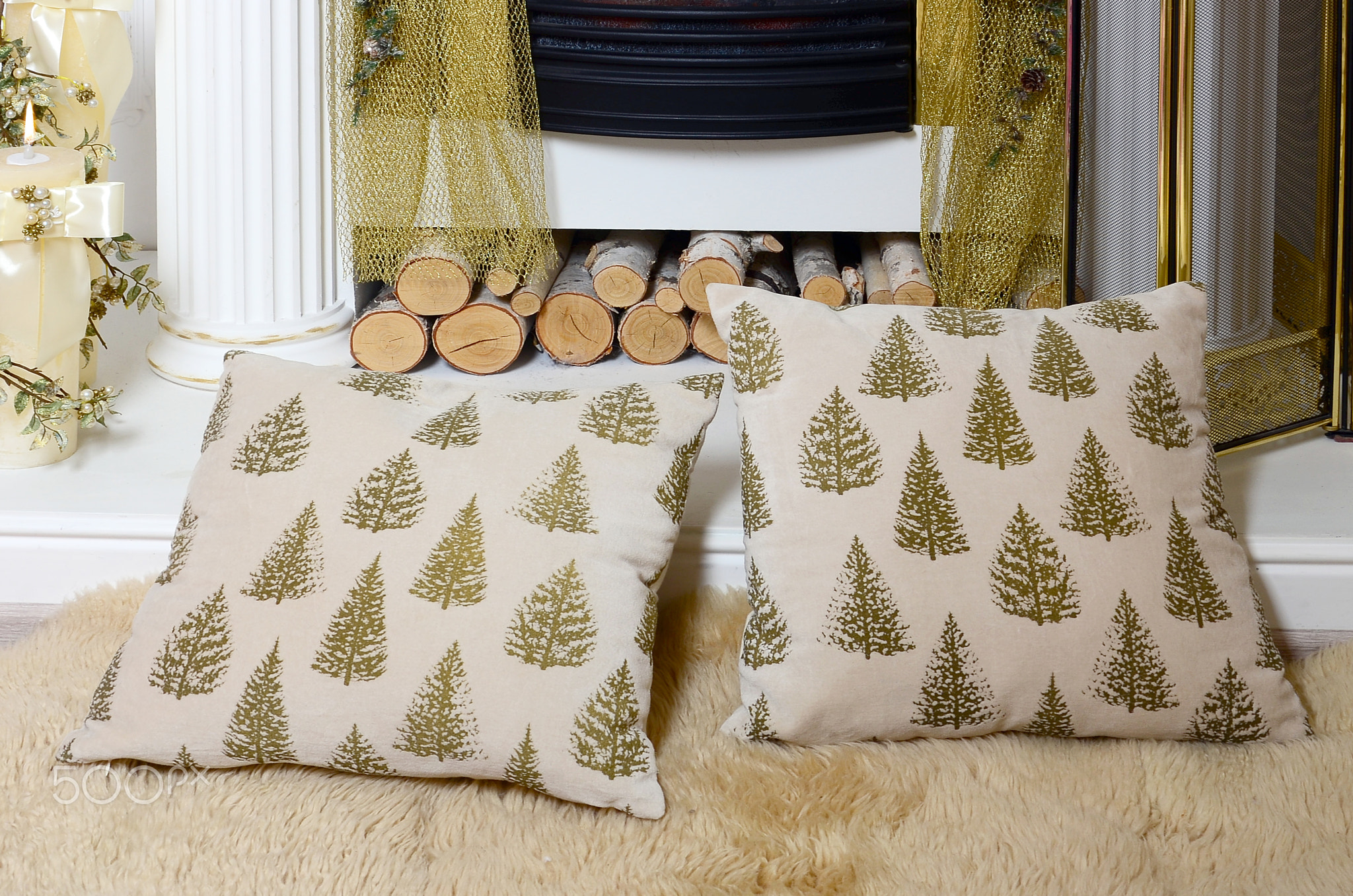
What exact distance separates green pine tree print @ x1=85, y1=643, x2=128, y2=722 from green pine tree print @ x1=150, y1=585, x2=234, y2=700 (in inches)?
1.8

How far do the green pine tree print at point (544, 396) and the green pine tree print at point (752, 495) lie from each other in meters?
0.16

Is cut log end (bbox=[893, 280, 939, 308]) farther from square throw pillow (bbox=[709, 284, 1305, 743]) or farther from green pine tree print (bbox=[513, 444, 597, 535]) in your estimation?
green pine tree print (bbox=[513, 444, 597, 535])

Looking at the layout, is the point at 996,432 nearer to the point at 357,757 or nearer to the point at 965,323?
the point at 965,323

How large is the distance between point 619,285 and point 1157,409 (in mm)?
881

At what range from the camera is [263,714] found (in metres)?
0.90

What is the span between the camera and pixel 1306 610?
3.92 feet

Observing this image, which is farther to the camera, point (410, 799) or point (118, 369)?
point (118, 369)

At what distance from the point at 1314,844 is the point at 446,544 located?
0.74 meters

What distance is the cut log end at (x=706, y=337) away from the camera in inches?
67.7

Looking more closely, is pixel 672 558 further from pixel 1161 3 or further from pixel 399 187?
pixel 1161 3

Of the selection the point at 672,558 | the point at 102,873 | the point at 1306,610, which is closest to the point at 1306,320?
the point at 1306,610

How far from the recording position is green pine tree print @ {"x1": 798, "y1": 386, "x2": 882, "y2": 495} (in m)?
0.97

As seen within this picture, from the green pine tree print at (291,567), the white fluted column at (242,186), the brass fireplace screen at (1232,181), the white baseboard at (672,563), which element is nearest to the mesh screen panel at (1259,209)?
the brass fireplace screen at (1232,181)

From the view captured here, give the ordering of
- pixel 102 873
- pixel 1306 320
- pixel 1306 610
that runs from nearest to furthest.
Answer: pixel 102 873 → pixel 1306 610 → pixel 1306 320
